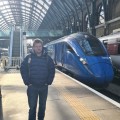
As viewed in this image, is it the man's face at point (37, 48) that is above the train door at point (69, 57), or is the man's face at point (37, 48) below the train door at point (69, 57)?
above

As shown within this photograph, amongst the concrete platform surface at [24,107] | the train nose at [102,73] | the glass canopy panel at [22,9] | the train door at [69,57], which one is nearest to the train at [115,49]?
the train door at [69,57]

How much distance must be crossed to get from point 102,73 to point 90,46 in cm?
200

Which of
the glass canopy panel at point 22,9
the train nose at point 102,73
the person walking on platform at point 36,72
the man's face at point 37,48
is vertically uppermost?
the glass canopy panel at point 22,9

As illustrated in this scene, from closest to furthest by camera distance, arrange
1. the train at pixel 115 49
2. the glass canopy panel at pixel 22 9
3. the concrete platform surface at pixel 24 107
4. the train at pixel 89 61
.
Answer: the concrete platform surface at pixel 24 107
the train at pixel 89 61
the train at pixel 115 49
the glass canopy panel at pixel 22 9

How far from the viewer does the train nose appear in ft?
43.0

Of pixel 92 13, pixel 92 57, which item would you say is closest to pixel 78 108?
pixel 92 57

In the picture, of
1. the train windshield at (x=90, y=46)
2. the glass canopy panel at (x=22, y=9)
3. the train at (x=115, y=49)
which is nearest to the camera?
the train windshield at (x=90, y=46)

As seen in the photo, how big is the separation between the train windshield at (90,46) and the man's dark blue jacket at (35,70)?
8356 millimetres

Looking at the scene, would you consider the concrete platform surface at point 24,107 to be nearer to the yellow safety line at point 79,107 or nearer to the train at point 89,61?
the yellow safety line at point 79,107

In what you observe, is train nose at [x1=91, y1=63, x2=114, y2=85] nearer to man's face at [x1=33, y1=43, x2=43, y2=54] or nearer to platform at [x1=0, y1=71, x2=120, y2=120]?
platform at [x1=0, y1=71, x2=120, y2=120]

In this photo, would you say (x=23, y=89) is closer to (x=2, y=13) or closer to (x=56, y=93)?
(x=56, y=93)

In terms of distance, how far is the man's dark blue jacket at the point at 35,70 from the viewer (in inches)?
236

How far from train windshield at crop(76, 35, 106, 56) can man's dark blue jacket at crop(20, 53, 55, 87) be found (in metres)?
8.36

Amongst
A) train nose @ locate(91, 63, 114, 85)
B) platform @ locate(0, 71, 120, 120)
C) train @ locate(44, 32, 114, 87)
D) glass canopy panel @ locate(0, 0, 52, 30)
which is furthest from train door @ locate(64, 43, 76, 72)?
glass canopy panel @ locate(0, 0, 52, 30)
